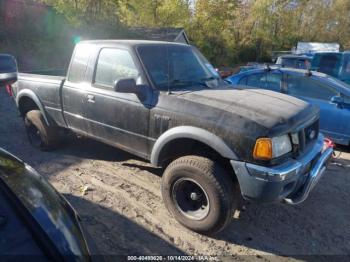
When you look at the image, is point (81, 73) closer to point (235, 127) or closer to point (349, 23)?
point (235, 127)

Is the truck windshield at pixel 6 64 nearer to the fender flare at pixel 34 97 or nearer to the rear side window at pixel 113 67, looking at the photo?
the rear side window at pixel 113 67

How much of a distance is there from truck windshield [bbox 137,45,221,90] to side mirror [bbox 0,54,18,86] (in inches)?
55.1

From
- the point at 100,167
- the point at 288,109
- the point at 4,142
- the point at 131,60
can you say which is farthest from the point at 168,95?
the point at 4,142

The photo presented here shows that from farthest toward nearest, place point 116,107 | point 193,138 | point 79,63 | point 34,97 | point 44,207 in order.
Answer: point 34,97 → point 79,63 → point 116,107 → point 193,138 → point 44,207

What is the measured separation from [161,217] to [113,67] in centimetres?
197

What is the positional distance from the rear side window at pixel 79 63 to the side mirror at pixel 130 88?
119 centimetres

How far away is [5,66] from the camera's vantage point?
9.78 feet

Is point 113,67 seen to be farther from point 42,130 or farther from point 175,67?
point 42,130

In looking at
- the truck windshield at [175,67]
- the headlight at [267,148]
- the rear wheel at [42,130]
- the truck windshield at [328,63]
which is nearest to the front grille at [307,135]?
the headlight at [267,148]

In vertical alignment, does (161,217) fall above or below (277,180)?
below

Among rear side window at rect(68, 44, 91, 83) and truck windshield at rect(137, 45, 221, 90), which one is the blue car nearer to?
truck windshield at rect(137, 45, 221, 90)

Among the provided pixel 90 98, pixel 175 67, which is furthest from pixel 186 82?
pixel 90 98

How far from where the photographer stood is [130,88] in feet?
11.1

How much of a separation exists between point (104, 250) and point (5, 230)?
1679 mm
